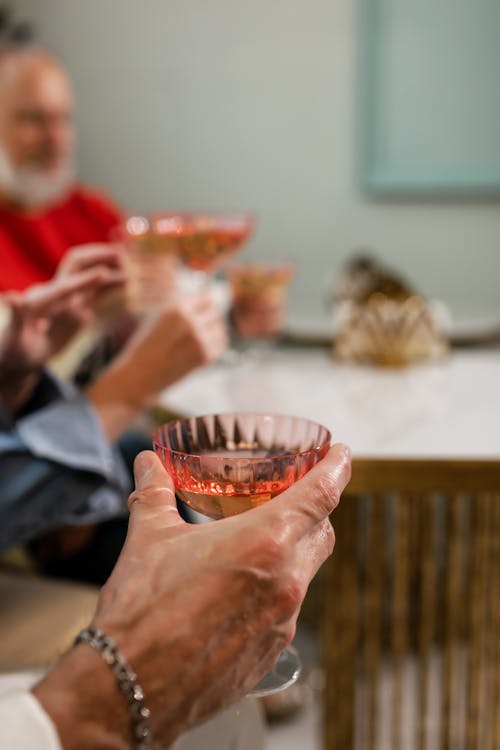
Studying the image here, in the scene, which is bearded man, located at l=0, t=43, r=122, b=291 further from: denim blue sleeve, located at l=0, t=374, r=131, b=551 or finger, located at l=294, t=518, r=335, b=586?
finger, located at l=294, t=518, r=335, b=586

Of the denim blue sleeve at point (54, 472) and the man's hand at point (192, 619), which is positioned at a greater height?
the man's hand at point (192, 619)

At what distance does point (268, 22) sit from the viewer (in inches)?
105

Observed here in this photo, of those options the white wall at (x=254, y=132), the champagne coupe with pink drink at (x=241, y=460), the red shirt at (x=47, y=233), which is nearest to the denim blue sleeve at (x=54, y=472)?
the champagne coupe with pink drink at (x=241, y=460)

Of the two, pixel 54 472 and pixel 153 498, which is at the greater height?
pixel 153 498

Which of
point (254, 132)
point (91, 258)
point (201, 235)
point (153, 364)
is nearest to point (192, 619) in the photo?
point (153, 364)

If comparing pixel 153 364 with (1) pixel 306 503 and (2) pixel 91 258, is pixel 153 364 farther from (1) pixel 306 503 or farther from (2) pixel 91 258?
(1) pixel 306 503

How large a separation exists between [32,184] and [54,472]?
1.62 meters

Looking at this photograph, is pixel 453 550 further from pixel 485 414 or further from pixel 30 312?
pixel 30 312

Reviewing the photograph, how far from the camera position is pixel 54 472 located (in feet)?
3.09

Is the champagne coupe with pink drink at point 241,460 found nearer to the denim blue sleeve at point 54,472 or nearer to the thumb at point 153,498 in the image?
A: the thumb at point 153,498

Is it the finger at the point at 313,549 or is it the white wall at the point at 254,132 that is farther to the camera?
the white wall at the point at 254,132

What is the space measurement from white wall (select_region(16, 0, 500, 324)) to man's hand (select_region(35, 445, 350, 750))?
228 centimetres

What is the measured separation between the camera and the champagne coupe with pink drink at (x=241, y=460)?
1.62ft

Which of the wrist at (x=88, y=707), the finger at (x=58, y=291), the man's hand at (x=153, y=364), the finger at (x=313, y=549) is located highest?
the finger at (x=313, y=549)
